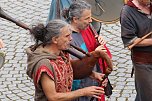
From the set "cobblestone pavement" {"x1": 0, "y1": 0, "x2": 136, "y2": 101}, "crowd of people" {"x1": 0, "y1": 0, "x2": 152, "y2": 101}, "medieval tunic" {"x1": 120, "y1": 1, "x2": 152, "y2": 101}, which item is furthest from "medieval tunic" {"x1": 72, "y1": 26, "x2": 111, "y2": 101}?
"cobblestone pavement" {"x1": 0, "y1": 0, "x2": 136, "y2": 101}

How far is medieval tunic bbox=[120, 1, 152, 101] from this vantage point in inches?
184

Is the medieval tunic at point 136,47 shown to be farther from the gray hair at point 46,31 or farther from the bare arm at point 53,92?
the bare arm at point 53,92

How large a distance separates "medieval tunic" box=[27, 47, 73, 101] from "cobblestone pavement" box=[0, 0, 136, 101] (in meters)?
1.58

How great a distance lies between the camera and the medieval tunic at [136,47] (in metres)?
4.68

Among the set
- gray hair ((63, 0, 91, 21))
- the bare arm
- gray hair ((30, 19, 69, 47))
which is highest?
gray hair ((63, 0, 91, 21))

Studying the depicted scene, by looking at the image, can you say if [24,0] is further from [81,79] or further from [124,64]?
[81,79]

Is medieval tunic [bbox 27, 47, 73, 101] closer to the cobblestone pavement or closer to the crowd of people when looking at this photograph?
the crowd of people

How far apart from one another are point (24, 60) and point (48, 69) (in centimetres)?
361

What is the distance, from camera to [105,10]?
211 inches

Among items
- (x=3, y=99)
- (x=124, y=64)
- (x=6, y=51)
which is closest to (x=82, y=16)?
(x=3, y=99)

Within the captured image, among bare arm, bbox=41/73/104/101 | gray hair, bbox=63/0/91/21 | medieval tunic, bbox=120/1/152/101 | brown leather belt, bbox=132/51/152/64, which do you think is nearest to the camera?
bare arm, bbox=41/73/104/101

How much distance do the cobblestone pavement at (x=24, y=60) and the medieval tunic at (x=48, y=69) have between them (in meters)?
1.58

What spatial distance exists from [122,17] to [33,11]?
4774mm

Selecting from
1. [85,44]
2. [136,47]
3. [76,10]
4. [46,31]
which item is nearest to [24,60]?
[136,47]
